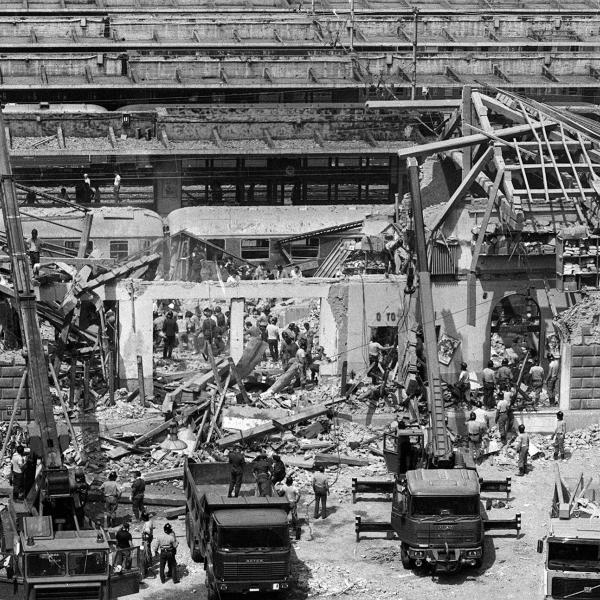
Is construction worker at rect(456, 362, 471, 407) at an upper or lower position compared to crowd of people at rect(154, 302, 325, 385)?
lower

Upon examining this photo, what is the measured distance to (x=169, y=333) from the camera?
58688mm

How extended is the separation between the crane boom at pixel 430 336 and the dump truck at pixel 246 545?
569 centimetres

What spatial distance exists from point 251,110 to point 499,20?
19.7 m

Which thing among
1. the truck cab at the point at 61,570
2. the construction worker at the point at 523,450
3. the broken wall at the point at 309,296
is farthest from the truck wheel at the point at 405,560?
the broken wall at the point at 309,296

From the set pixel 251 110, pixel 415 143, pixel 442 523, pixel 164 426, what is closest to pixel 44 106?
pixel 251 110

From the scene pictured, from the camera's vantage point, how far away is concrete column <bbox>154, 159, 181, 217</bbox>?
75625mm

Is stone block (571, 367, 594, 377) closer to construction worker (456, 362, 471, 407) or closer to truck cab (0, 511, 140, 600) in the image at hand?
construction worker (456, 362, 471, 407)

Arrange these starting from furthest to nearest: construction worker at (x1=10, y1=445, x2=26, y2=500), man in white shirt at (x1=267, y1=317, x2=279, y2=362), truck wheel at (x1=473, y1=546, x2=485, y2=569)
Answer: man in white shirt at (x1=267, y1=317, x2=279, y2=362), construction worker at (x1=10, y1=445, x2=26, y2=500), truck wheel at (x1=473, y1=546, x2=485, y2=569)

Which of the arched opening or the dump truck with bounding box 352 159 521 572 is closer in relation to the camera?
the dump truck with bounding box 352 159 521 572

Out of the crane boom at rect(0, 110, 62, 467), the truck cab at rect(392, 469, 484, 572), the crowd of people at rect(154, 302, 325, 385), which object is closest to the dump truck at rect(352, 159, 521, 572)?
the truck cab at rect(392, 469, 484, 572)

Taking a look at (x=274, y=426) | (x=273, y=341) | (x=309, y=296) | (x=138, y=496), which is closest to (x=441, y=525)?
(x=138, y=496)

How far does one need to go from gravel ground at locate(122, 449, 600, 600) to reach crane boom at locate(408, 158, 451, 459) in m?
2.24

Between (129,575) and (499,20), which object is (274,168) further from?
(129,575)

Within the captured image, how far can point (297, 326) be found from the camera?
60.4m
